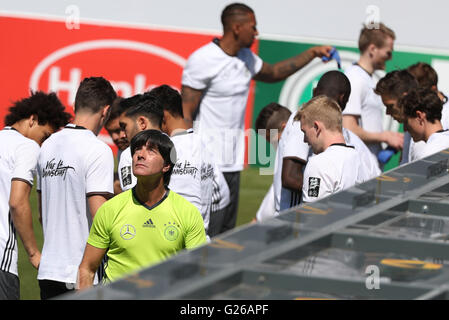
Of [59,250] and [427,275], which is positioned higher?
[427,275]

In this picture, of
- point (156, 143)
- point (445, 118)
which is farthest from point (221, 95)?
point (156, 143)

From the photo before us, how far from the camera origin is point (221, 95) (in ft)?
22.1

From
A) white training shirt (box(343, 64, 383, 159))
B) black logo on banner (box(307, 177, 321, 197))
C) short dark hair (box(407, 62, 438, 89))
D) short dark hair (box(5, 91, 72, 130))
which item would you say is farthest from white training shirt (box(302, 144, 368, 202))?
short dark hair (box(407, 62, 438, 89))

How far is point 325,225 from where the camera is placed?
8.58 ft

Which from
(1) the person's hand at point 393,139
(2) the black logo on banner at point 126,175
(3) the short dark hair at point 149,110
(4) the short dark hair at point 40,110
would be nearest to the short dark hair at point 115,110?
(4) the short dark hair at point 40,110

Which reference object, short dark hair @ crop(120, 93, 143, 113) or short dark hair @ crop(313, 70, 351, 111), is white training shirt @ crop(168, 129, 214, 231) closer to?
short dark hair @ crop(120, 93, 143, 113)

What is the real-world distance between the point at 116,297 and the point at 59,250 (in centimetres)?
243

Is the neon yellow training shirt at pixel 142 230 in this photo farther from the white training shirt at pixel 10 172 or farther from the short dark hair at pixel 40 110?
the short dark hair at pixel 40 110

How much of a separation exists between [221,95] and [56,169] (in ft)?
8.86

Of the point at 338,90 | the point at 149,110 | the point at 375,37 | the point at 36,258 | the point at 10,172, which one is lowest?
the point at 36,258

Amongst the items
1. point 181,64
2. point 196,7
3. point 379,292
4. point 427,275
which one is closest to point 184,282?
point 379,292

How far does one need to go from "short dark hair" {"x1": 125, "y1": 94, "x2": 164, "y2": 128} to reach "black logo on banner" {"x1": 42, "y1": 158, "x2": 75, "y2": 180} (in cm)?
50

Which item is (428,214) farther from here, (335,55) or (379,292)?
(335,55)

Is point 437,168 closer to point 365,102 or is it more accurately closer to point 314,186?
point 314,186
